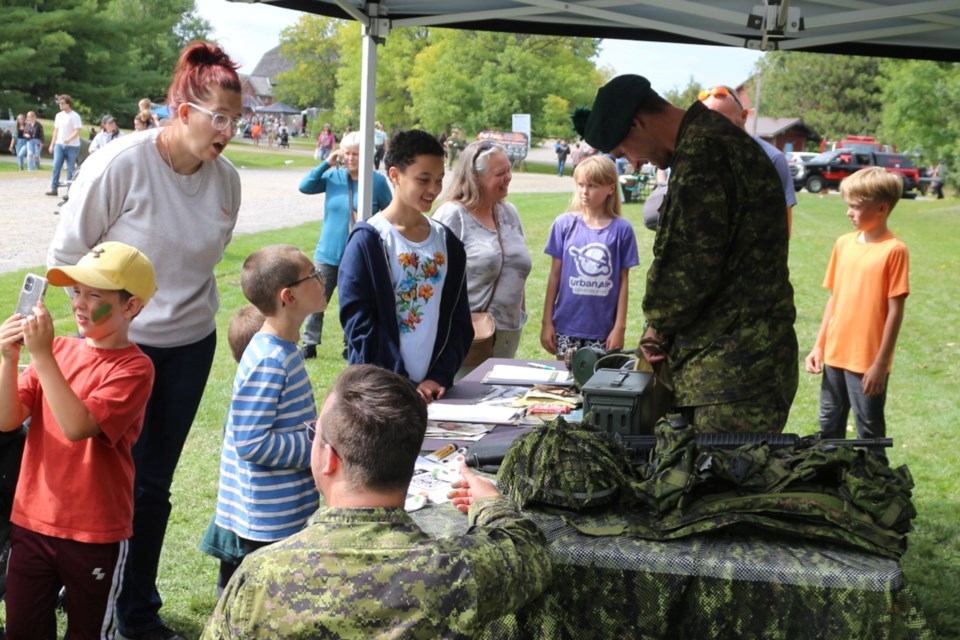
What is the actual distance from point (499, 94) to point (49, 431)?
48.1m

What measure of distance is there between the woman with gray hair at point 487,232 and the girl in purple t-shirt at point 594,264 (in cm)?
28

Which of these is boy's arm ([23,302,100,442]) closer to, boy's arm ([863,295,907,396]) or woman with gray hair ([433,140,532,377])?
woman with gray hair ([433,140,532,377])

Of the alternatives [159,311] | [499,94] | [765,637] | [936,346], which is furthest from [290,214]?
[499,94]

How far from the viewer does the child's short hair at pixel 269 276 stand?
2.97 m

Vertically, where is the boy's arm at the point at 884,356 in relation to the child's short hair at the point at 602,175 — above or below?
below

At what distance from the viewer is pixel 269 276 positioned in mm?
2979

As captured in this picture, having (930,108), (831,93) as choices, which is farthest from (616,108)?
(831,93)

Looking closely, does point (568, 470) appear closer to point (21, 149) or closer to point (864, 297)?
point (864, 297)

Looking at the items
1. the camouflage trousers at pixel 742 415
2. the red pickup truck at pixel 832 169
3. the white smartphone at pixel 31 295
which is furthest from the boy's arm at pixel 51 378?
the red pickup truck at pixel 832 169

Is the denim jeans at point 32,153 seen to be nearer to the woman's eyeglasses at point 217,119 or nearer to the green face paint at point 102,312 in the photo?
the woman's eyeglasses at point 217,119

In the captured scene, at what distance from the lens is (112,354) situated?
275cm

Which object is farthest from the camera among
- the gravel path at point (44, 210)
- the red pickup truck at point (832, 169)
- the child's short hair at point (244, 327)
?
the red pickup truck at point (832, 169)

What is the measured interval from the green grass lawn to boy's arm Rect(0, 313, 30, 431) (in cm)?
122

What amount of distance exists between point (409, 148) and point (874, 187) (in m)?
2.34
